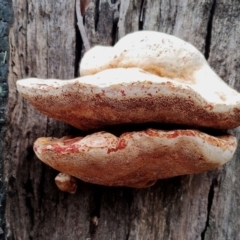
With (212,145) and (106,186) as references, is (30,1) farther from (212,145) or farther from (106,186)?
(212,145)

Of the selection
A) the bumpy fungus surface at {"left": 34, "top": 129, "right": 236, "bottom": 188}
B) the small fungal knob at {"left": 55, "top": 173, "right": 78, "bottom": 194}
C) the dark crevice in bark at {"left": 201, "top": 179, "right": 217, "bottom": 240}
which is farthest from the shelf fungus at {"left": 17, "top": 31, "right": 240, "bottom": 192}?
the dark crevice in bark at {"left": 201, "top": 179, "right": 217, "bottom": 240}

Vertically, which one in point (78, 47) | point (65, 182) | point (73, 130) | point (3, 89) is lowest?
point (65, 182)

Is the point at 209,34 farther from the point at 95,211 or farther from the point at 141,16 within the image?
the point at 95,211

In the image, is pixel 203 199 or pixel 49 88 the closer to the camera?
pixel 49 88

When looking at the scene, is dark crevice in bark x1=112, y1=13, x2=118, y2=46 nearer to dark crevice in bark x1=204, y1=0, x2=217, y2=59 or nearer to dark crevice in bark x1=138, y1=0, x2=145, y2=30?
dark crevice in bark x1=138, y1=0, x2=145, y2=30

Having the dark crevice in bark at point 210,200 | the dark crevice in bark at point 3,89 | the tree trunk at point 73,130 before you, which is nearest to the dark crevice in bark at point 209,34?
the tree trunk at point 73,130

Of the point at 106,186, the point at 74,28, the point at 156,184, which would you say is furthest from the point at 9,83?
the point at 156,184

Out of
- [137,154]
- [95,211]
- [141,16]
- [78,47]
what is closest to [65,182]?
[95,211]
